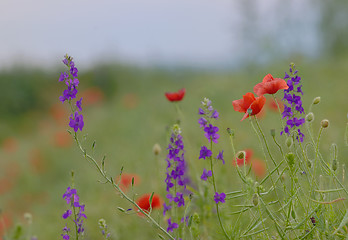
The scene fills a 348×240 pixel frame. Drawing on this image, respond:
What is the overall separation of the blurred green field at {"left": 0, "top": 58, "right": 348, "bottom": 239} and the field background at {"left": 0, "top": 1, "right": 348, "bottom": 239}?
0.03 feet

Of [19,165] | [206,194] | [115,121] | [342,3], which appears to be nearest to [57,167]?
[19,165]

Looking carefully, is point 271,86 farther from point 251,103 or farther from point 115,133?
point 115,133

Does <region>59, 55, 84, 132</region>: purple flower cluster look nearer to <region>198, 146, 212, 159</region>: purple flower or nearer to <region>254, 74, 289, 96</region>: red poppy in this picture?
<region>198, 146, 212, 159</region>: purple flower

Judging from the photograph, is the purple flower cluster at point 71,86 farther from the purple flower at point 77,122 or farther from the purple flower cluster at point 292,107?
the purple flower cluster at point 292,107

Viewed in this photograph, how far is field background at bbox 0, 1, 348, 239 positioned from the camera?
285 centimetres

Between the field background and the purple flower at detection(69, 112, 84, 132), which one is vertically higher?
the purple flower at detection(69, 112, 84, 132)

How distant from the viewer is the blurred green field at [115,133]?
279cm

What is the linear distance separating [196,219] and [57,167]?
14.4 feet

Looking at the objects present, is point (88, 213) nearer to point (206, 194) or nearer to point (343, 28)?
point (206, 194)

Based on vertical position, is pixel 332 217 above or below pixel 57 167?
above

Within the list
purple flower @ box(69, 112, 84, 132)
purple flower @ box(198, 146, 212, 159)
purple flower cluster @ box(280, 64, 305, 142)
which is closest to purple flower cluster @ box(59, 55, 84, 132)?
purple flower @ box(69, 112, 84, 132)

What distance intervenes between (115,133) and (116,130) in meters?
0.11

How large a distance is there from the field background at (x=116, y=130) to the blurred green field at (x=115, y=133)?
11 millimetres

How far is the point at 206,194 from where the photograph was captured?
165 cm
